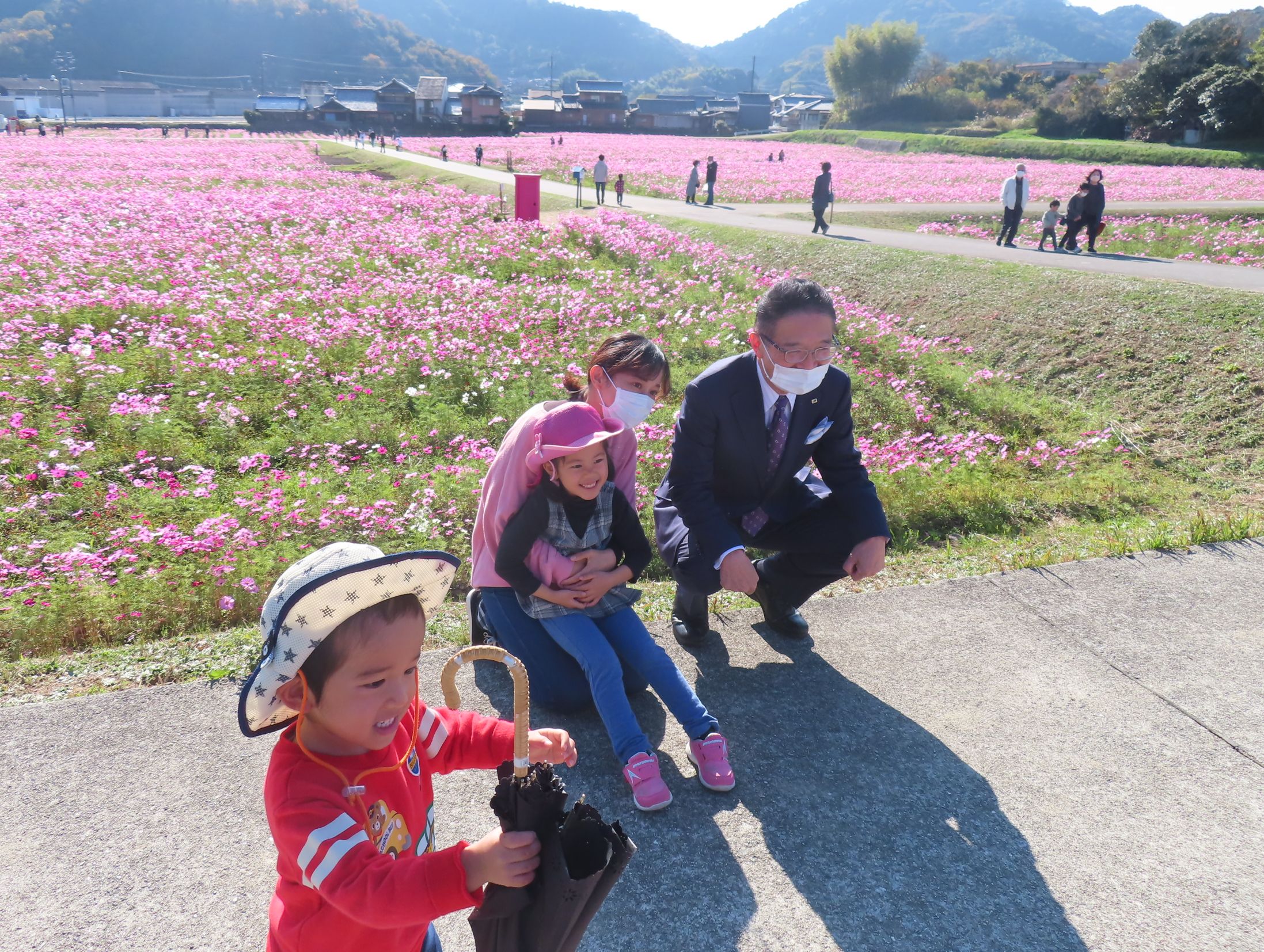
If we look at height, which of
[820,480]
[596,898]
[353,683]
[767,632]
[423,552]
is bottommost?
[767,632]

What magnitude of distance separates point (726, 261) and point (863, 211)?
26.2 feet

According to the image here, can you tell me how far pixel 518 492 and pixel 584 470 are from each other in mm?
342

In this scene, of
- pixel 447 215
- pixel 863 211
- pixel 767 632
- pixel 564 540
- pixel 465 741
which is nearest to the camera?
pixel 465 741

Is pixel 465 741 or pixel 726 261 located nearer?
pixel 465 741

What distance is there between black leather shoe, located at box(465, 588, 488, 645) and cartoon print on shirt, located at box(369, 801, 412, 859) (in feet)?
5.37

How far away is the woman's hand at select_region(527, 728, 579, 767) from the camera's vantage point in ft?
5.29

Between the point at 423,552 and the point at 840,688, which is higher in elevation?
the point at 423,552

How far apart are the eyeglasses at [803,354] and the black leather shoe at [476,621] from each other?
1528 millimetres

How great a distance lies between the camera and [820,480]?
12.3ft

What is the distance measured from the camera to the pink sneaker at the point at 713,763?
8.66ft

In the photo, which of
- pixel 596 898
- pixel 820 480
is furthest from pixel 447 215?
pixel 596 898

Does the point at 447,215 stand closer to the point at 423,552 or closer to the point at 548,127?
the point at 423,552

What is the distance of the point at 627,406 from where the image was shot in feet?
10.5

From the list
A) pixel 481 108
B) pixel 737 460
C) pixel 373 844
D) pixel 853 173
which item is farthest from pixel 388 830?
pixel 481 108
